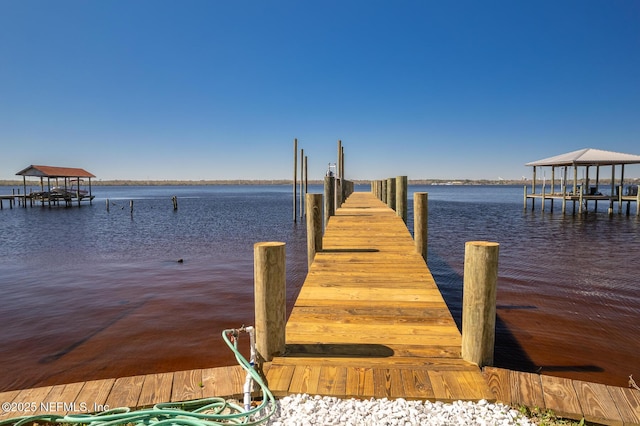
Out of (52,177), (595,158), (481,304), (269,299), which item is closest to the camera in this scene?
(481,304)

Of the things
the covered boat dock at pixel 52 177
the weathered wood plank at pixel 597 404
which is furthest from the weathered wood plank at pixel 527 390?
the covered boat dock at pixel 52 177

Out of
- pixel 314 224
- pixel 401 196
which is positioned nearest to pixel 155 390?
pixel 314 224

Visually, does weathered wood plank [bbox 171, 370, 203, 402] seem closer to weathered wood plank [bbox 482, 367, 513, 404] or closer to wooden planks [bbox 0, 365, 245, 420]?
wooden planks [bbox 0, 365, 245, 420]

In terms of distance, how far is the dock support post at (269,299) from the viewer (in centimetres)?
358

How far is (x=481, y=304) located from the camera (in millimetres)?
3482

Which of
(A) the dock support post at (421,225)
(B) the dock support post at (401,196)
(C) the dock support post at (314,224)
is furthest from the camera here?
(B) the dock support post at (401,196)

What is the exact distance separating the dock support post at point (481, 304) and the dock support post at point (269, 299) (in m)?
1.78

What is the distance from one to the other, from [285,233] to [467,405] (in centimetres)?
2062

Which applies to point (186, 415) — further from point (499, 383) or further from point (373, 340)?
point (499, 383)

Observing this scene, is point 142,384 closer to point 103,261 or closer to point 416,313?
point 416,313

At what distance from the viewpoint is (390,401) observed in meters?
2.94

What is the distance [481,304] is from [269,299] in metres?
1.99

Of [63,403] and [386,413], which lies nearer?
[386,413]

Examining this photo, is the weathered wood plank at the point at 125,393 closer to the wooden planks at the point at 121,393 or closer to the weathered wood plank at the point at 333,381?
the wooden planks at the point at 121,393
